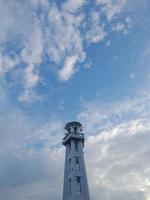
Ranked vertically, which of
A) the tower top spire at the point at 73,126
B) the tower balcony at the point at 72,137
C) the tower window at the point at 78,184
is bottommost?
the tower window at the point at 78,184

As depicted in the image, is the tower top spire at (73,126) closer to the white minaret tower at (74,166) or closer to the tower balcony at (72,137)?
the white minaret tower at (74,166)

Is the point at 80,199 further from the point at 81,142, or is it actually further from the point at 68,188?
the point at 81,142

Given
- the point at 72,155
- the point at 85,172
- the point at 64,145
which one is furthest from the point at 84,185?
the point at 64,145

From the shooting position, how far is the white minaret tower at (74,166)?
6248 centimetres

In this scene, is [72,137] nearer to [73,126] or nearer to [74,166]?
[73,126]

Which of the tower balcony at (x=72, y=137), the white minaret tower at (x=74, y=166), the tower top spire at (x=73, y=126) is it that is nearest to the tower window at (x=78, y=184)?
the white minaret tower at (x=74, y=166)

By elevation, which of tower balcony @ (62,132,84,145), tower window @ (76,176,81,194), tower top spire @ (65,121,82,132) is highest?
tower top spire @ (65,121,82,132)

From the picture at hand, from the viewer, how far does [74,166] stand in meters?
66.0

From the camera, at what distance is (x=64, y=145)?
242ft

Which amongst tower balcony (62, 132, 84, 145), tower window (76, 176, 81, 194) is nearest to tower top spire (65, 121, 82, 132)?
tower balcony (62, 132, 84, 145)

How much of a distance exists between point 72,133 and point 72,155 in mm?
6636

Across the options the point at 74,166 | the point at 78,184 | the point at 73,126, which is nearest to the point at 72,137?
the point at 73,126

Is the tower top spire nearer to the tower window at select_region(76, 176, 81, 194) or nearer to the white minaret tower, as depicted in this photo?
the white minaret tower

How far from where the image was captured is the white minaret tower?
6248cm
